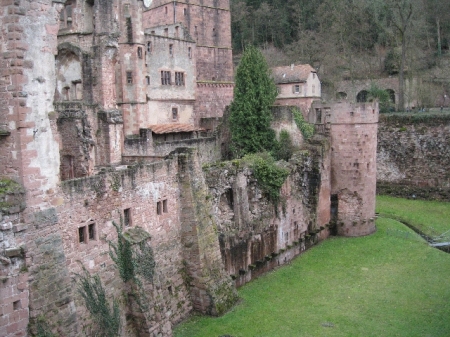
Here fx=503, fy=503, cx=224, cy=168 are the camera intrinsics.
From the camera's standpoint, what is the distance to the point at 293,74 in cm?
3778

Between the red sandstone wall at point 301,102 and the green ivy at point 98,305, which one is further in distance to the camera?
the red sandstone wall at point 301,102

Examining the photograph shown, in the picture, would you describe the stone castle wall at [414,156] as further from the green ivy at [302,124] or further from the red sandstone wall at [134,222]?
the red sandstone wall at [134,222]

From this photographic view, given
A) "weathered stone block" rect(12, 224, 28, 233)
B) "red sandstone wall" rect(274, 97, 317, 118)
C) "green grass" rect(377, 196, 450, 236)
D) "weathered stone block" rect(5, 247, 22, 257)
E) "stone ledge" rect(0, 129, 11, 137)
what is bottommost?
"green grass" rect(377, 196, 450, 236)

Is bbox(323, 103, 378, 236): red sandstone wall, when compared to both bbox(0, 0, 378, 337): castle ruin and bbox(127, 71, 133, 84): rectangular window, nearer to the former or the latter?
bbox(0, 0, 378, 337): castle ruin

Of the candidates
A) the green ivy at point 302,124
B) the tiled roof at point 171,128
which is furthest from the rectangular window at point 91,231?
the green ivy at point 302,124

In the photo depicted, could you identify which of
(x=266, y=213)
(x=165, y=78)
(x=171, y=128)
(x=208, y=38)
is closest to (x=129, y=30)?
(x=165, y=78)

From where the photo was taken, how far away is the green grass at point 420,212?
25395 millimetres

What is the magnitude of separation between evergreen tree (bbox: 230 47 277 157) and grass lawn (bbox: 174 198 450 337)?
10790 mm

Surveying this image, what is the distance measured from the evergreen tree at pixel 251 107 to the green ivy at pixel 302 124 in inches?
64.2

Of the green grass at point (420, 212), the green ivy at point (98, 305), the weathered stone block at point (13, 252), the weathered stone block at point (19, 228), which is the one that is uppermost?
the weathered stone block at point (19, 228)

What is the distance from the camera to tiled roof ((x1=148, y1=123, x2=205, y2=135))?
3311 centimetres

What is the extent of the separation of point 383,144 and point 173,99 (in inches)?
589

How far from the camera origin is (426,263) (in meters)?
20.4

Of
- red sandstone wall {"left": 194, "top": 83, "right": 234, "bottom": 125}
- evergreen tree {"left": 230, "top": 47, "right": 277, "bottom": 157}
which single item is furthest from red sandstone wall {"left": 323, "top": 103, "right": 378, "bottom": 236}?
red sandstone wall {"left": 194, "top": 83, "right": 234, "bottom": 125}
